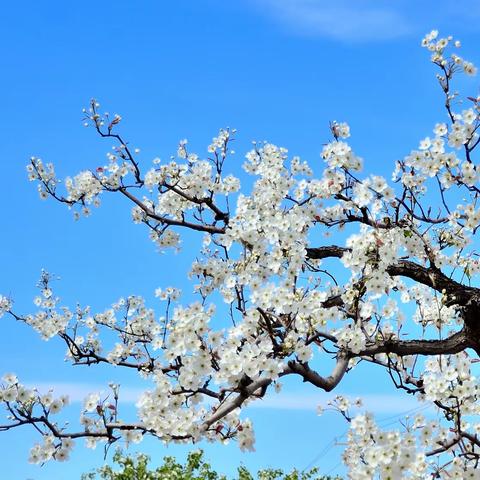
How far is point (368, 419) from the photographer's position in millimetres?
4980

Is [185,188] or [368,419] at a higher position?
[185,188]

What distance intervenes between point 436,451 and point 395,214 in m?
1.98

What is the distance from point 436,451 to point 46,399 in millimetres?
3066

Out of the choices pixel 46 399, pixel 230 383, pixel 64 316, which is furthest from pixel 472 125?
pixel 64 316

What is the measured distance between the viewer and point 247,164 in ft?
23.3

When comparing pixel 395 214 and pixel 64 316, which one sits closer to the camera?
pixel 395 214

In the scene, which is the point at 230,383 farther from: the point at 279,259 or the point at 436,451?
the point at 436,451

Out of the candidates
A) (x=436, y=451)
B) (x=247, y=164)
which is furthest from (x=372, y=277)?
(x=247, y=164)

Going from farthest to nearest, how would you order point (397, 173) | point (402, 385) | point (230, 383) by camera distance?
point (397, 173)
point (402, 385)
point (230, 383)

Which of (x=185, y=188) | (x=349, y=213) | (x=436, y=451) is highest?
(x=185, y=188)

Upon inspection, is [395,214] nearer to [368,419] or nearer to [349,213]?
[349,213]

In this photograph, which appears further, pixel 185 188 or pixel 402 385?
pixel 185 188

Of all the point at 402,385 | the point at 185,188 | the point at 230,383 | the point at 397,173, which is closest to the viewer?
the point at 230,383

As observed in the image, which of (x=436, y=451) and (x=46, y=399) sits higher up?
(x=46, y=399)
